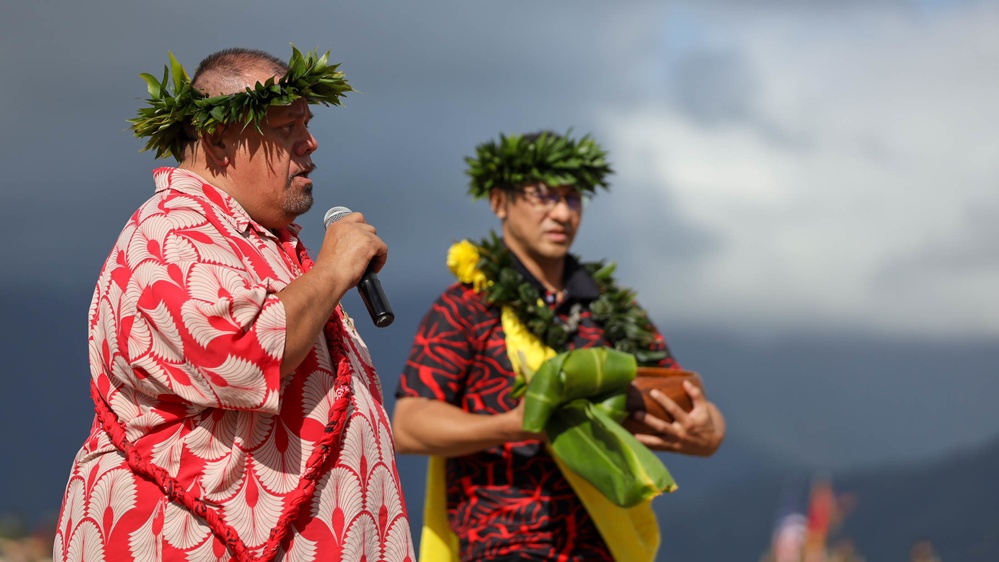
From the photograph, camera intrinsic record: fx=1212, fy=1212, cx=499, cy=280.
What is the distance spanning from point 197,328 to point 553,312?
1.78m

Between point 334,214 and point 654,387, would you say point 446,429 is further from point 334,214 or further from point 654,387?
point 334,214

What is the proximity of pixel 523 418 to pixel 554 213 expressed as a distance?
804 mm

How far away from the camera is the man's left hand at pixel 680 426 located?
10.7 ft

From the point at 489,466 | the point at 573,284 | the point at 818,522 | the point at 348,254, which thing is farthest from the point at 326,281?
the point at 818,522

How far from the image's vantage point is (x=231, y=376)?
1.85 metres

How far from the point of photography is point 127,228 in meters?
2.04

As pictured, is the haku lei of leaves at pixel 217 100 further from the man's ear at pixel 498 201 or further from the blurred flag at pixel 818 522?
the blurred flag at pixel 818 522

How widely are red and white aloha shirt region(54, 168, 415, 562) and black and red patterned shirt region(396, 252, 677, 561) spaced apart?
3.62ft

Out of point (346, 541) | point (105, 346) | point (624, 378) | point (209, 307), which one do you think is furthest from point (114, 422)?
point (624, 378)

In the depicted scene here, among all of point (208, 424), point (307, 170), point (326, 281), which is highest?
point (307, 170)

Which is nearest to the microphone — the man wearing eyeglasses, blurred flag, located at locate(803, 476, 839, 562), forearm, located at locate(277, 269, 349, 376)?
forearm, located at locate(277, 269, 349, 376)

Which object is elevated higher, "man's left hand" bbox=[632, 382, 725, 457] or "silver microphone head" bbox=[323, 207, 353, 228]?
"silver microphone head" bbox=[323, 207, 353, 228]

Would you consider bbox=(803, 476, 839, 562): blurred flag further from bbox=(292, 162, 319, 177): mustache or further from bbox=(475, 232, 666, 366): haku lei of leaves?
bbox=(292, 162, 319, 177): mustache

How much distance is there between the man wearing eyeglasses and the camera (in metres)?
3.18
